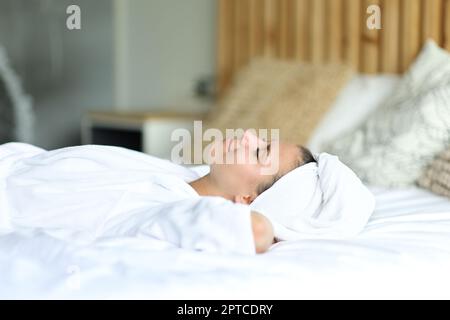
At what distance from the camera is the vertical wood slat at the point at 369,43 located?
2562mm

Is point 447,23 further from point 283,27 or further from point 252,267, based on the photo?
point 252,267

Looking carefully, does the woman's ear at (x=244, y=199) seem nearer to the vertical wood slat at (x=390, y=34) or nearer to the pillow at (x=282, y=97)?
the pillow at (x=282, y=97)

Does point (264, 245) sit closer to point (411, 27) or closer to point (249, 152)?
point (249, 152)

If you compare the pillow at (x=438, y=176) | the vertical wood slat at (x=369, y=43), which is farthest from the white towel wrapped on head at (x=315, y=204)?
the vertical wood slat at (x=369, y=43)

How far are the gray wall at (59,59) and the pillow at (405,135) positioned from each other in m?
1.97

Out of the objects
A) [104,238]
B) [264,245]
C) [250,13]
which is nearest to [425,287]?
[264,245]

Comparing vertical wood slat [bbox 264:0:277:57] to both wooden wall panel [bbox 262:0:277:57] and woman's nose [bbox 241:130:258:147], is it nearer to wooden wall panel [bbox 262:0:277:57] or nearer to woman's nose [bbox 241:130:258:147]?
wooden wall panel [bbox 262:0:277:57]

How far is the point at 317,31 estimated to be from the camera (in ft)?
9.21

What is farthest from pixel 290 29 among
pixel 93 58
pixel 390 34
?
pixel 93 58

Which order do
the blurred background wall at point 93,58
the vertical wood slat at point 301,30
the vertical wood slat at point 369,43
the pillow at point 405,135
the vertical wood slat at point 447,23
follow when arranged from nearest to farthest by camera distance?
1. the pillow at point 405,135
2. the vertical wood slat at point 447,23
3. the vertical wood slat at point 369,43
4. the vertical wood slat at point 301,30
5. the blurred background wall at point 93,58

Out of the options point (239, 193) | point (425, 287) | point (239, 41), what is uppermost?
point (239, 41)

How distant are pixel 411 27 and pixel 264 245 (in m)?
1.47

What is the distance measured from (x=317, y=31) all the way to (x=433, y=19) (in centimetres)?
57

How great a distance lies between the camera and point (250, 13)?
3.10m
